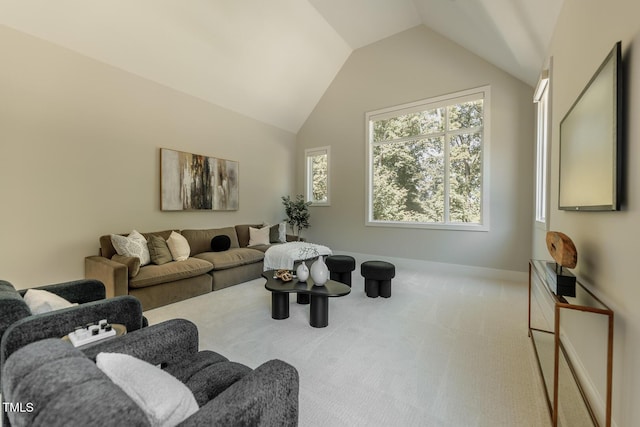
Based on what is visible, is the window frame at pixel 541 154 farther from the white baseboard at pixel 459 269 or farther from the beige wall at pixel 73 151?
the beige wall at pixel 73 151

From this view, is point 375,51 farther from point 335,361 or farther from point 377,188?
point 335,361

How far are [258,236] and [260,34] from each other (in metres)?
3.55

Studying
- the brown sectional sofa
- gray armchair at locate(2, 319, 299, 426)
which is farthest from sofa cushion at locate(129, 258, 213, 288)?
gray armchair at locate(2, 319, 299, 426)

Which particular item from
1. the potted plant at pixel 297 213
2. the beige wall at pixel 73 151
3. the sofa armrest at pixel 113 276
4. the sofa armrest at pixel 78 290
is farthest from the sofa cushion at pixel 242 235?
the sofa armrest at pixel 78 290

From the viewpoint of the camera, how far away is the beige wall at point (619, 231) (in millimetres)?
1186

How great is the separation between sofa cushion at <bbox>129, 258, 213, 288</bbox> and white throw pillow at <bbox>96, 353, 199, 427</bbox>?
2499 millimetres

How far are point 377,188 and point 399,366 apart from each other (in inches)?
163

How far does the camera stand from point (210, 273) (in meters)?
3.89

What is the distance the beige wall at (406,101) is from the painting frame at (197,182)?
2.03 m

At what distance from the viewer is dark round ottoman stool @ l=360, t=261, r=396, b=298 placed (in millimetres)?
3486

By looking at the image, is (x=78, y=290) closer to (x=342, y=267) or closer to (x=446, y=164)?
(x=342, y=267)

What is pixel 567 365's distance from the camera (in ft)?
6.60

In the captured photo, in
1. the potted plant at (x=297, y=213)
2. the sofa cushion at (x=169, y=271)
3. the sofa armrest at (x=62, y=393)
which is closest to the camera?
the sofa armrest at (x=62, y=393)

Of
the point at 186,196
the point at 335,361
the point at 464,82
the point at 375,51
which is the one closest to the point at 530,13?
the point at 464,82
